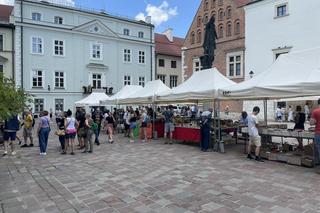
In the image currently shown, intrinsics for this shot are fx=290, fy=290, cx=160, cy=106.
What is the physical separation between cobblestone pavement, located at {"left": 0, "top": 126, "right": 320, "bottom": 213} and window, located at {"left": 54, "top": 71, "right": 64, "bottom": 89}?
85.5 ft

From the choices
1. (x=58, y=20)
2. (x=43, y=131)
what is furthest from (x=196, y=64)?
(x=43, y=131)

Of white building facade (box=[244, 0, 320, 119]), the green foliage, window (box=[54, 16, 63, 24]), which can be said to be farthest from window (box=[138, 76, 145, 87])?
the green foliage

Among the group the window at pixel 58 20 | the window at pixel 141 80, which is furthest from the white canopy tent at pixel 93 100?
the window at pixel 141 80

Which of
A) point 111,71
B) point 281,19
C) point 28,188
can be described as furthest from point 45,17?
point 28,188

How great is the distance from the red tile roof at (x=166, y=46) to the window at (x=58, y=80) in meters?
15.6

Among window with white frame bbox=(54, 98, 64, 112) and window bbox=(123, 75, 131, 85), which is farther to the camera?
window bbox=(123, 75, 131, 85)

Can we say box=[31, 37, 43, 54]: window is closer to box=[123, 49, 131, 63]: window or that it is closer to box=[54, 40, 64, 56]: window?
box=[54, 40, 64, 56]: window

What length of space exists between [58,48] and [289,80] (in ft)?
103

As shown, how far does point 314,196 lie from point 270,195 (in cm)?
79

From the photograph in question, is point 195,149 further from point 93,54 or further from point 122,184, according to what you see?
point 93,54

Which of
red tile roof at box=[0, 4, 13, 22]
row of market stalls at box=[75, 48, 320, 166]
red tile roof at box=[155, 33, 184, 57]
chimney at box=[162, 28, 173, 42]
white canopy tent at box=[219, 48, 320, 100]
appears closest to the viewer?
white canopy tent at box=[219, 48, 320, 100]

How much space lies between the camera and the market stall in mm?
7441

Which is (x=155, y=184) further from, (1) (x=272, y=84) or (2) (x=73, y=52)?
(2) (x=73, y=52)

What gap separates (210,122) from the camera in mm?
10781
